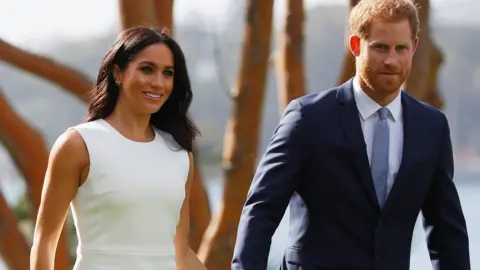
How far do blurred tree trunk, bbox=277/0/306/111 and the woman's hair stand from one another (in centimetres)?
410

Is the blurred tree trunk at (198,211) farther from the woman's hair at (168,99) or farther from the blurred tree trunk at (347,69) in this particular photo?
the woman's hair at (168,99)

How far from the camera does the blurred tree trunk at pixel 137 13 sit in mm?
6301

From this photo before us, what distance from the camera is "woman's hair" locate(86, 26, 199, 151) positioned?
11.6 ft

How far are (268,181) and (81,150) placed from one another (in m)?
0.51

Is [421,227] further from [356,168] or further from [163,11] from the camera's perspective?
[356,168]

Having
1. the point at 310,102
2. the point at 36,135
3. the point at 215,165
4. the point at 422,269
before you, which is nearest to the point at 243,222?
the point at 310,102

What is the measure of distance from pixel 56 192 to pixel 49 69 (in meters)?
3.53

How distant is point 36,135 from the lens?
6766mm

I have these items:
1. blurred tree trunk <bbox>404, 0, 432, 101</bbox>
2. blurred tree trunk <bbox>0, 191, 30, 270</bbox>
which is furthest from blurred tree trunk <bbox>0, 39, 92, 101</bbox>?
blurred tree trunk <bbox>404, 0, 432, 101</bbox>

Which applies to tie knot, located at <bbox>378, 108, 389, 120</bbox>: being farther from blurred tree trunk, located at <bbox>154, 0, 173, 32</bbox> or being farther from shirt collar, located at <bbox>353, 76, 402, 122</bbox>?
blurred tree trunk, located at <bbox>154, 0, 173, 32</bbox>

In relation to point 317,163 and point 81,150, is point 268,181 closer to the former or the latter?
point 317,163

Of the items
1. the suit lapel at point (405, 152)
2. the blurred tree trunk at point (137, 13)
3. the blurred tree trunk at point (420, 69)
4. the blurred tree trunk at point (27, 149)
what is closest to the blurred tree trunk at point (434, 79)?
the blurred tree trunk at point (420, 69)

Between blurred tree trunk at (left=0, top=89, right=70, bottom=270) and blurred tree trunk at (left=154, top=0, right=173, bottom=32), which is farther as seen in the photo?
blurred tree trunk at (left=154, top=0, right=173, bottom=32)

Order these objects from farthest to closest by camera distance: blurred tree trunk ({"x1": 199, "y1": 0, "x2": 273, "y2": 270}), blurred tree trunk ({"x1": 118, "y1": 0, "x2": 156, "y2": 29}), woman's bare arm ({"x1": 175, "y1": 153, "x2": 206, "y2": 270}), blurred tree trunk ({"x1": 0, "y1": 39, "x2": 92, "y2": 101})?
blurred tree trunk ({"x1": 199, "y1": 0, "x2": 273, "y2": 270}), blurred tree trunk ({"x1": 0, "y1": 39, "x2": 92, "y2": 101}), blurred tree trunk ({"x1": 118, "y1": 0, "x2": 156, "y2": 29}), woman's bare arm ({"x1": 175, "y1": 153, "x2": 206, "y2": 270})
